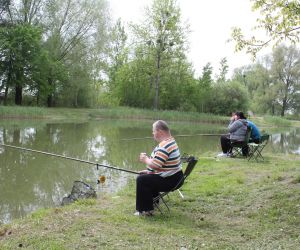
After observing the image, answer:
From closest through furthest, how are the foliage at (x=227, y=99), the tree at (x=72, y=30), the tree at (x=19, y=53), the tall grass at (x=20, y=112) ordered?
1. the tall grass at (x=20, y=112)
2. the tree at (x=19, y=53)
3. the tree at (x=72, y=30)
4. the foliage at (x=227, y=99)

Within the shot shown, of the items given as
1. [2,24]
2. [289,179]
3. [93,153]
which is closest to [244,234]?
[289,179]

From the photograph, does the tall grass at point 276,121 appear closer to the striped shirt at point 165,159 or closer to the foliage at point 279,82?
the foliage at point 279,82

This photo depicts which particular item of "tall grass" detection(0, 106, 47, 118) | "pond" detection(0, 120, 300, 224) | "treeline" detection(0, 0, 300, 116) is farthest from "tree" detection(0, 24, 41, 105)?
"pond" detection(0, 120, 300, 224)

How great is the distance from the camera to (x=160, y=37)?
38.9 meters

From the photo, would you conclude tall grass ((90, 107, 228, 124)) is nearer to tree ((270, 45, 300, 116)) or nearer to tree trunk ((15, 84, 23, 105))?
tree trunk ((15, 84, 23, 105))

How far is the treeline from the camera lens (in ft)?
108

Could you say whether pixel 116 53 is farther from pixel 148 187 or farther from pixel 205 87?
pixel 148 187

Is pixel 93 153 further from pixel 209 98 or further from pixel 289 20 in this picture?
pixel 209 98

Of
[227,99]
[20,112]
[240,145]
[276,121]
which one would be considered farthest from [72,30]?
[240,145]

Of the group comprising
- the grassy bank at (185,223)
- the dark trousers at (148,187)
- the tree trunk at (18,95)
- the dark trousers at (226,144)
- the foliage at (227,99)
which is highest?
the foliage at (227,99)

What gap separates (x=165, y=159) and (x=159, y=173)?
0.22 meters

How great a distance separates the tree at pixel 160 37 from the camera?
128 feet

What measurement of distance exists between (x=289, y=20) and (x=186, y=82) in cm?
3502

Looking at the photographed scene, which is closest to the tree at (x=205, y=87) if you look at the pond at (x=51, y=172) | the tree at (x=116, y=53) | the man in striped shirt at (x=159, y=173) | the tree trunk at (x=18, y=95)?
the tree at (x=116, y=53)
